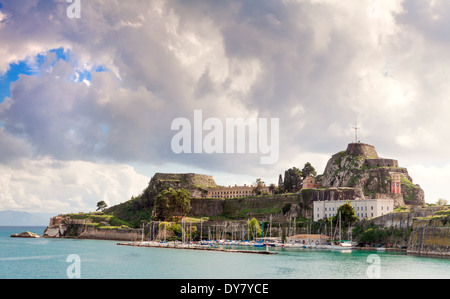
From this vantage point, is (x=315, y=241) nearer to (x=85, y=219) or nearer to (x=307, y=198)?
(x=307, y=198)

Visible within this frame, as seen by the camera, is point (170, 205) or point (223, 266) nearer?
point (223, 266)

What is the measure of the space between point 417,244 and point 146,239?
2550 inches

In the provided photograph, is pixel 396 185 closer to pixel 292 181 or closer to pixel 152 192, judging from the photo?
pixel 292 181

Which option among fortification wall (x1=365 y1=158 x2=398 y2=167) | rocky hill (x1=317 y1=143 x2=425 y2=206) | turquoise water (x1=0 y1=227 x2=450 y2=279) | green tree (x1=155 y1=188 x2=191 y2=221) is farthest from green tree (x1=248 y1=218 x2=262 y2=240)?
fortification wall (x1=365 y1=158 x2=398 y2=167)

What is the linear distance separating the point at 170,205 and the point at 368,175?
51231 millimetres

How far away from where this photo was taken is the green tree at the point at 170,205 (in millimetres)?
124312

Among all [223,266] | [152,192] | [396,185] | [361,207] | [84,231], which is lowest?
[84,231]

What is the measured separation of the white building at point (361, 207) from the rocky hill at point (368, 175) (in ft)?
23.3

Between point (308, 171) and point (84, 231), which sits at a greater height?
point (308, 171)

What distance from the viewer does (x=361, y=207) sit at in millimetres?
107562

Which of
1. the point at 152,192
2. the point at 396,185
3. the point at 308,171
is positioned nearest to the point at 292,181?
the point at 308,171
